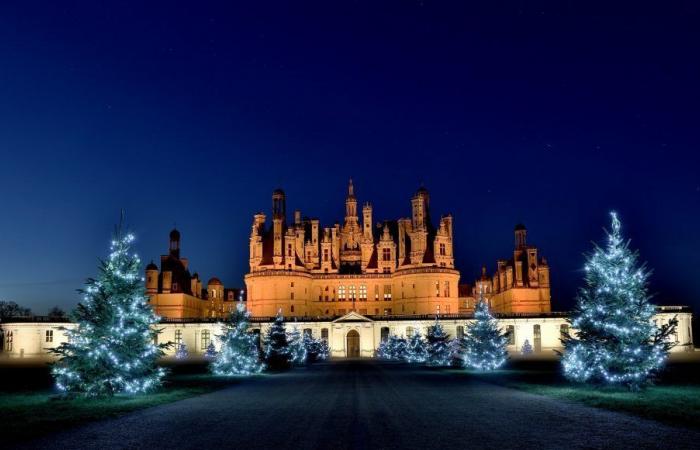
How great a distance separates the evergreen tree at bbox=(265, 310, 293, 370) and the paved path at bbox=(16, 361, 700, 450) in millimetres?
30766

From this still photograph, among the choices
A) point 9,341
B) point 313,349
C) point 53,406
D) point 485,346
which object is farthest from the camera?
point 9,341

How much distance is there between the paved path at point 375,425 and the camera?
16281 millimetres

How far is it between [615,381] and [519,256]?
84.1m

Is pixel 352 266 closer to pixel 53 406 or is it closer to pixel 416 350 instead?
pixel 416 350

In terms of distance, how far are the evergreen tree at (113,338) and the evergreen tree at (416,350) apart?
42307 mm

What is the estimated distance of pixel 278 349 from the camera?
61.4m

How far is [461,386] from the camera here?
34031mm

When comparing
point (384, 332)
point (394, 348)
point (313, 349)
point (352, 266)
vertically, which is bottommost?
point (394, 348)

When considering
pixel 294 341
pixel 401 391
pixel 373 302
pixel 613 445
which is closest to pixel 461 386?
pixel 401 391

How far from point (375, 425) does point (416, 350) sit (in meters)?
53.0

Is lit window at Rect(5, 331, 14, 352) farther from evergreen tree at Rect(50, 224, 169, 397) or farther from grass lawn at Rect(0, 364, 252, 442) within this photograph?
evergreen tree at Rect(50, 224, 169, 397)

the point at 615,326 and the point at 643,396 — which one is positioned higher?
the point at 615,326

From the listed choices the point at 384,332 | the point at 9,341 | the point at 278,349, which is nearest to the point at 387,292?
the point at 384,332

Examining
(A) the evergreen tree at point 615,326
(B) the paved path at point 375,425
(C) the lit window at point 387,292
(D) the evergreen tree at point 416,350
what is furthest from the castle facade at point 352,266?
(B) the paved path at point 375,425
